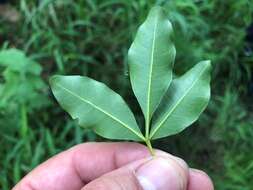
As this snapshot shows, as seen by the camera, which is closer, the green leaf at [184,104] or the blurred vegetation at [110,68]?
the green leaf at [184,104]

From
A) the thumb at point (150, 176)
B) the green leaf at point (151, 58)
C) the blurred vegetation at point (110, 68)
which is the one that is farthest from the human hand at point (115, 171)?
the blurred vegetation at point (110, 68)

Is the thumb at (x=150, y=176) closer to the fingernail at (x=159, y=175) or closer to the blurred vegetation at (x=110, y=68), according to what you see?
the fingernail at (x=159, y=175)

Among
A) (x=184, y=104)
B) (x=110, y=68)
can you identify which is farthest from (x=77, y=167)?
(x=110, y=68)

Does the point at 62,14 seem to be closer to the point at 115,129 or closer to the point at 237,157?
the point at 237,157

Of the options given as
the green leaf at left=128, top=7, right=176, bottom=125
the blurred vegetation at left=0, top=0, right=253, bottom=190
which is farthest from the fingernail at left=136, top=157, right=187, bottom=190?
the blurred vegetation at left=0, top=0, right=253, bottom=190

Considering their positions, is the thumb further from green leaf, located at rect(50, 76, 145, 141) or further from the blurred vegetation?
the blurred vegetation

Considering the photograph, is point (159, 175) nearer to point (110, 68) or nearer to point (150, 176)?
point (150, 176)

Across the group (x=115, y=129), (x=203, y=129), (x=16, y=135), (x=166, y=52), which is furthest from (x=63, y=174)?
(x=203, y=129)
